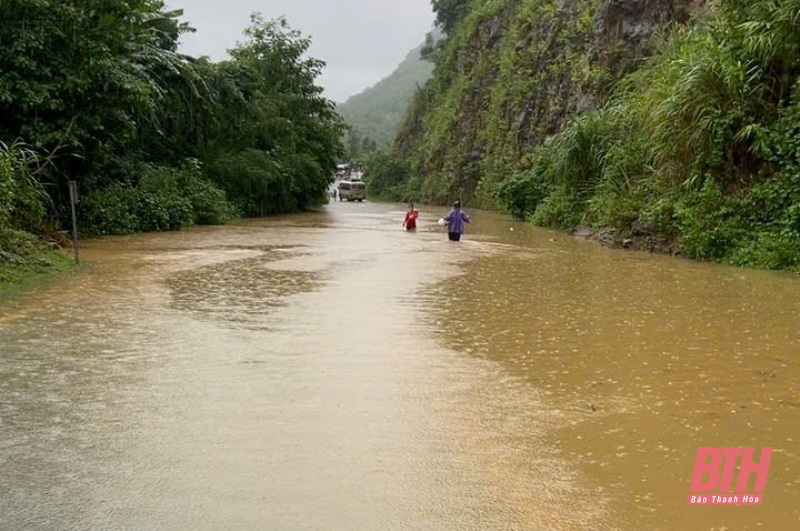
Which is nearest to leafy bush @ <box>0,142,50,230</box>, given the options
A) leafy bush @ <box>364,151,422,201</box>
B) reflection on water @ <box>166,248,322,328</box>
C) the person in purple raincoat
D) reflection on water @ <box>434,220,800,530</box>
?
→ reflection on water @ <box>166,248,322,328</box>

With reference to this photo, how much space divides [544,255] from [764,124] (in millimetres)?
5346

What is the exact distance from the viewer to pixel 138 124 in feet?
73.6

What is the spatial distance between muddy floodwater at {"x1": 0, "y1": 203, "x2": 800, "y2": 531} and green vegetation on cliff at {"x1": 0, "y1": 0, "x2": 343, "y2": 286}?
5.93 meters

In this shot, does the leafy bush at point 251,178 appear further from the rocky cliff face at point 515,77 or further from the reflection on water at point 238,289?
the reflection on water at point 238,289

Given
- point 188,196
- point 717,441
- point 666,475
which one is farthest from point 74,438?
point 188,196

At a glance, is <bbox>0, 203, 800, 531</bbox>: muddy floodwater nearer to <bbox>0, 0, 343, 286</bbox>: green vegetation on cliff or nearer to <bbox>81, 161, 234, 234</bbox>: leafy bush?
<bbox>0, 0, 343, 286</bbox>: green vegetation on cliff

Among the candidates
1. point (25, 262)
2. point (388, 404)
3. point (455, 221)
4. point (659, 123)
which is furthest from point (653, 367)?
point (455, 221)

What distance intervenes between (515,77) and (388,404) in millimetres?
42043

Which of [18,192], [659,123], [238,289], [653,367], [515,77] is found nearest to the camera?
[653,367]

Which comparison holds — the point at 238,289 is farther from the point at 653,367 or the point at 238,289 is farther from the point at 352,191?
the point at 352,191

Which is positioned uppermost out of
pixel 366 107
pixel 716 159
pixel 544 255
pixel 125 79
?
pixel 366 107

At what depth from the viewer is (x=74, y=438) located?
195 inches

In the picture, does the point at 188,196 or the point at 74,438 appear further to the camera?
the point at 188,196

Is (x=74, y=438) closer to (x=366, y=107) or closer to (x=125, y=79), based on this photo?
(x=125, y=79)
